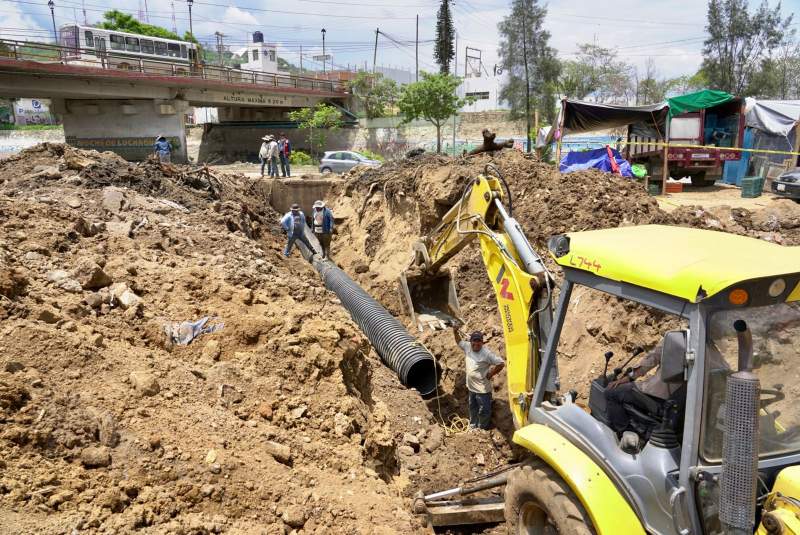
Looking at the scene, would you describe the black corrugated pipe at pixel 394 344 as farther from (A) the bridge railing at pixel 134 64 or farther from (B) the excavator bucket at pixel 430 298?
(A) the bridge railing at pixel 134 64

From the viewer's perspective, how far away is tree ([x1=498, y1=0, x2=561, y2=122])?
41.0 meters

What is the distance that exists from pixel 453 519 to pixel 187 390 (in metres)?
2.36

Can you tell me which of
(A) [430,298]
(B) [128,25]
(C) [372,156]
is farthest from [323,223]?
(B) [128,25]

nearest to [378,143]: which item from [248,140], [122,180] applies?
[248,140]

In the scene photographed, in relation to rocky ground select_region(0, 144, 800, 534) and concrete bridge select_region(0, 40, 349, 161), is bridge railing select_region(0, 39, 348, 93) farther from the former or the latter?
rocky ground select_region(0, 144, 800, 534)

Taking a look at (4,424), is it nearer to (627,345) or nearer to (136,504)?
(136,504)

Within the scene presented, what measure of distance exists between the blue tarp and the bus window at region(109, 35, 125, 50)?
3821 centimetres

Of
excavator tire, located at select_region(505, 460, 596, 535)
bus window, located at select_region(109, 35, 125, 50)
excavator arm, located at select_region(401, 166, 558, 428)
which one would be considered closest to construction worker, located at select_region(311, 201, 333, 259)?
excavator arm, located at select_region(401, 166, 558, 428)

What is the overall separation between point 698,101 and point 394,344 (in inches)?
515

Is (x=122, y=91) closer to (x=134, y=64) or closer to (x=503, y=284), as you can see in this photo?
(x=134, y=64)

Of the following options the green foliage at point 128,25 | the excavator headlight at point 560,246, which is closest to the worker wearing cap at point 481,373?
the excavator headlight at point 560,246

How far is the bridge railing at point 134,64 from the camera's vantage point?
2470 cm

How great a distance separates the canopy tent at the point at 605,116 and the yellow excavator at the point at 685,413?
12.7 meters

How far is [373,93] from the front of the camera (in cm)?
4481
